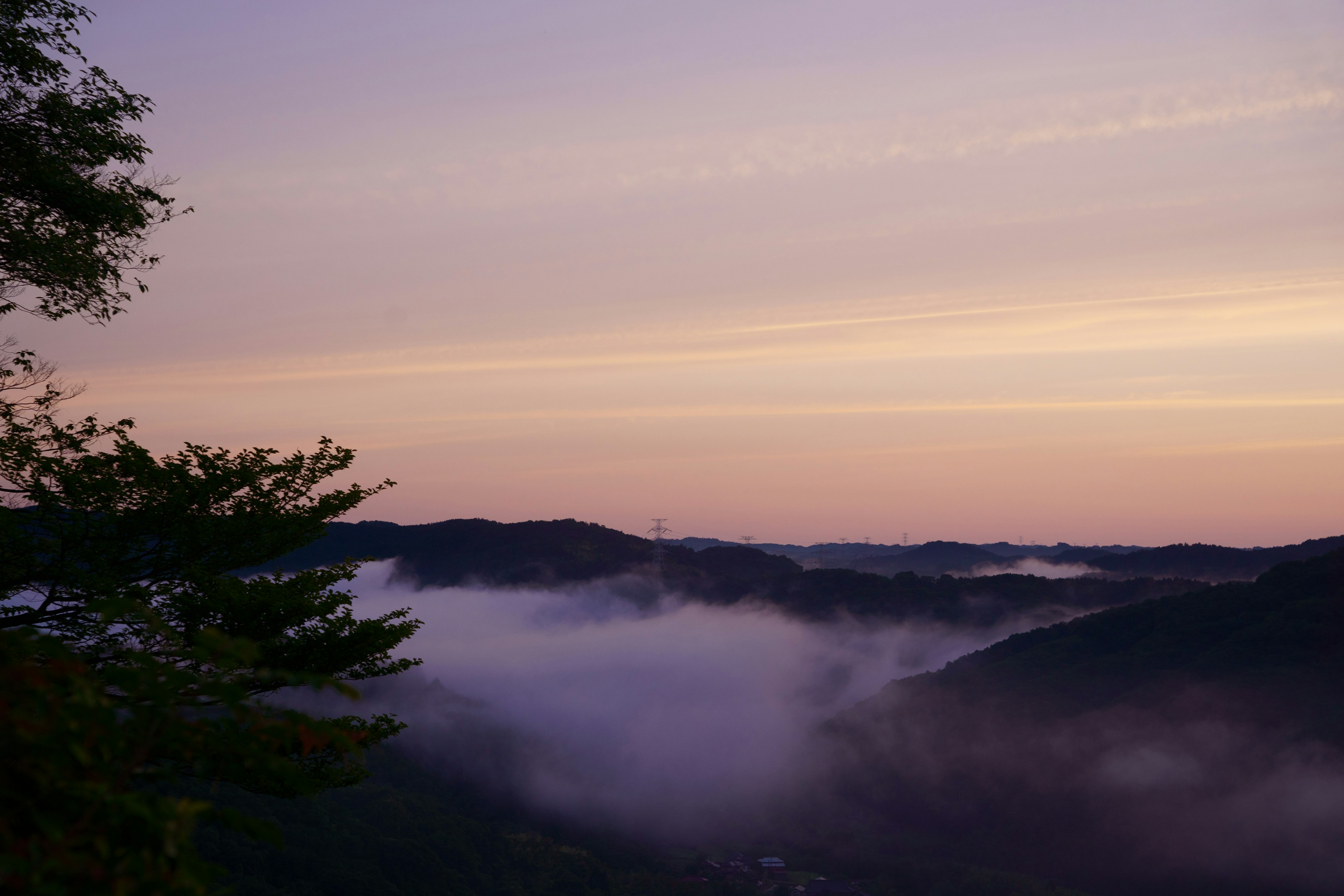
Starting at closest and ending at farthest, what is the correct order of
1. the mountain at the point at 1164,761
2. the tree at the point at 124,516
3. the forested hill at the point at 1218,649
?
1. the tree at the point at 124,516
2. the mountain at the point at 1164,761
3. the forested hill at the point at 1218,649

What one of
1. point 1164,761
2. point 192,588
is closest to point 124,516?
point 192,588

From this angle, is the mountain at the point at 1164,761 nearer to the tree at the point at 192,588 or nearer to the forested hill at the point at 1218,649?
the forested hill at the point at 1218,649

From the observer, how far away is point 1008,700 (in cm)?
19325

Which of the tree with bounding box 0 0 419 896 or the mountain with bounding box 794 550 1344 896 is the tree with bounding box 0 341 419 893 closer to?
the tree with bounding box 0 0 419 896

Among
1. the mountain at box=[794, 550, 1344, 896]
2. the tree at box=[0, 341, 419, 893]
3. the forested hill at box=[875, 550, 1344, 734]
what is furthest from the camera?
the forested hill at box=[875, 550, 1344, 734]

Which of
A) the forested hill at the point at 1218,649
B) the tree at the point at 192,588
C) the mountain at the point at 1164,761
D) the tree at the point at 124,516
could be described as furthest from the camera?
the forested hill at the point at 1218,649

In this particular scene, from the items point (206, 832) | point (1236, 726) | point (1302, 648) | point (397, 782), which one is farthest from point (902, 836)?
point (206, 832)

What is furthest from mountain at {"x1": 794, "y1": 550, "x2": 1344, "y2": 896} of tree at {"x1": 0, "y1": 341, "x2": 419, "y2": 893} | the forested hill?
tree at {"x1": 0, "y1": 341, "x2": 419, "y2": 893}

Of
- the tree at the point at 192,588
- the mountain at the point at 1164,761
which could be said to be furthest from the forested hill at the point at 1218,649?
the tree at the point at 192,588

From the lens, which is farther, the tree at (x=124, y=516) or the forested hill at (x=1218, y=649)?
the forested hill at (x=1218, y=649)

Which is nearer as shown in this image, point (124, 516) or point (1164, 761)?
point (124, 516)

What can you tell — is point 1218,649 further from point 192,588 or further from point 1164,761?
point 192,588

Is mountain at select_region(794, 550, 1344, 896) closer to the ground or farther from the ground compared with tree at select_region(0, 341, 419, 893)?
Result: closer to the ground

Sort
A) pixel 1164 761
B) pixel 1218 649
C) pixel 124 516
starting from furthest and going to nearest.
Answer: pixel 1218 649
pixel 1164 761
pixel 124 516
